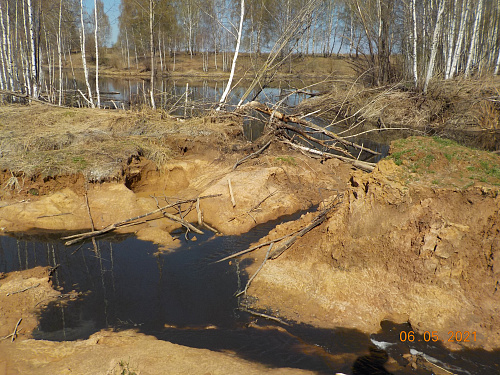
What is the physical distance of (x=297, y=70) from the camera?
3838 centimetres

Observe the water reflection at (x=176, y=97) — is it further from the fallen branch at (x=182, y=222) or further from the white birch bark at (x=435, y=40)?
the white birch bark at (x=435, y=40)

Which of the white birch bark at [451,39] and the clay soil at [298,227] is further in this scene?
the white birch bark at [451,39]

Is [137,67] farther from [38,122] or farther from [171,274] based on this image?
[171,274]

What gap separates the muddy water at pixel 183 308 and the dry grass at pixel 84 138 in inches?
82.5

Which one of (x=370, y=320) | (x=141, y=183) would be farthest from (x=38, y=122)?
(x=370, y=320)

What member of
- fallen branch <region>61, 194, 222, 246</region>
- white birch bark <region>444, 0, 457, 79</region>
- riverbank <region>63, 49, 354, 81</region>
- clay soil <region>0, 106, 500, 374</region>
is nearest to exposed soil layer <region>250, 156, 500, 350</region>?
clay soil <region>0, 106, 500, 374</region>

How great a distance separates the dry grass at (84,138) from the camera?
9289mm

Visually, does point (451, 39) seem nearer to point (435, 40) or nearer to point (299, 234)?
point (435, 40)

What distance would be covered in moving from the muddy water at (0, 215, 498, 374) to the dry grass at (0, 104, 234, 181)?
2095 mm

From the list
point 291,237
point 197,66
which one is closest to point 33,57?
point 291,237
